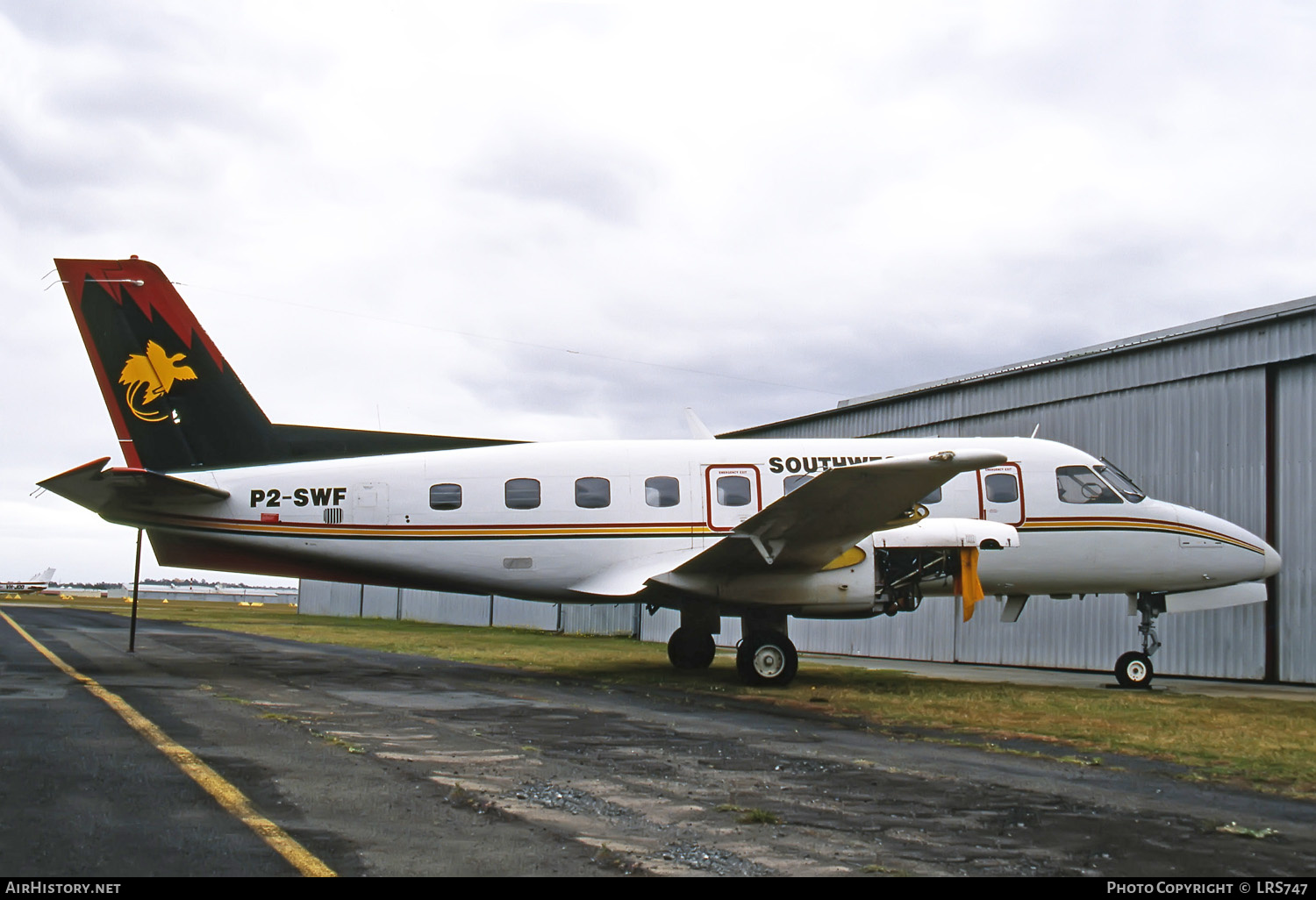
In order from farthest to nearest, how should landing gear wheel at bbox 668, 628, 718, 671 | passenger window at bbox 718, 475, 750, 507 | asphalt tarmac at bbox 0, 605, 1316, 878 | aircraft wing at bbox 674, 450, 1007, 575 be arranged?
landing gear wheel at bbox 668, 628, 718, 671
passenger window at bbox 718, 475, 750, 507
aircraft wing at bbox 674, 450, 1007, 575
asphalt tarmac at bbox 0, 605, 1316, 878

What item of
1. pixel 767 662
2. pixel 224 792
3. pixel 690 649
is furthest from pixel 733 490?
pixel 224 792

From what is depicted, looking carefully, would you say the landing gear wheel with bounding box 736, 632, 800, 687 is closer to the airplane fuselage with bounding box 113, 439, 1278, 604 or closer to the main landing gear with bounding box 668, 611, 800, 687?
the main landing gear with bounding box 668, 611, 800, 687

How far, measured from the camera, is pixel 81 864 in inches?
191

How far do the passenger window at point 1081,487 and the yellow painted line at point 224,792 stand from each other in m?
13.8

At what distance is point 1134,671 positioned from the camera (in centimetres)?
1697

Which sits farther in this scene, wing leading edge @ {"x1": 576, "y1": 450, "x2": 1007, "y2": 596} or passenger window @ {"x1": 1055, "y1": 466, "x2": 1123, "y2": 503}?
passenger window @ {"x1": 1055, "y1": 466, "x2": 1123, "y2": 503}

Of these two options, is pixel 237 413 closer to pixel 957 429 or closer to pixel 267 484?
pixel 267 484

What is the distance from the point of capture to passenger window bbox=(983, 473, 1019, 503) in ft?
55.3

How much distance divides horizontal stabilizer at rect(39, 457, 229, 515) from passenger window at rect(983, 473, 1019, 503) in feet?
39.2

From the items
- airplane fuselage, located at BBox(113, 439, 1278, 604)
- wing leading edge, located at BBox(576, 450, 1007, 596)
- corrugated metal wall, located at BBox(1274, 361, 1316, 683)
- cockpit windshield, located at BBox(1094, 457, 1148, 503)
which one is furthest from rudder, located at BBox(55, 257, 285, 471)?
corrugated metal wall, located at BBox(1274, 361, 1316, 683)

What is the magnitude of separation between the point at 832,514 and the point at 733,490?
9.31 feet

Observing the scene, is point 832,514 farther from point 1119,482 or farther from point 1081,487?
point 1119,482

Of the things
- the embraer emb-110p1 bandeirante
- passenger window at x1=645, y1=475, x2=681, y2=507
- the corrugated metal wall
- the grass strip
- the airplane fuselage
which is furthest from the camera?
the corrugated metal wall

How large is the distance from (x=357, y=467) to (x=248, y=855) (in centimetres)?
1130
